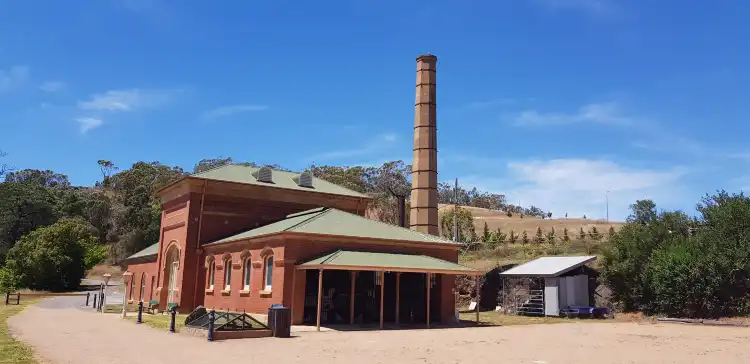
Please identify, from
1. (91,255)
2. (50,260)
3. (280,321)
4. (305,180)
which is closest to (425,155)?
(305,180)

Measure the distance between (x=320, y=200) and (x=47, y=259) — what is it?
113 ft

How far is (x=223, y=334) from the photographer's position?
55.0 ft

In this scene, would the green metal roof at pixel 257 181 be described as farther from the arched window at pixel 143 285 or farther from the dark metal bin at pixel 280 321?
the dark metal bin at pixel 280 321

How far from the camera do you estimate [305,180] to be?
3553 centimetres

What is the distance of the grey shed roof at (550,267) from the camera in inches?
1221

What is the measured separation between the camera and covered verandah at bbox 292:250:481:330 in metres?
22.3

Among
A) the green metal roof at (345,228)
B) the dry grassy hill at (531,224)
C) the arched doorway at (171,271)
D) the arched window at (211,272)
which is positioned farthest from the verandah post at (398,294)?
the dry grassy hill at (531,224)

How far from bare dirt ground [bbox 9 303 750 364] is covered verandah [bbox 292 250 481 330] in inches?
103

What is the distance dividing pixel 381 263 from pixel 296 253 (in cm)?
349

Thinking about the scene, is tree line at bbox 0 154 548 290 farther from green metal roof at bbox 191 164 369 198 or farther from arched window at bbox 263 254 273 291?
arched window at bbox 263 254 273 291

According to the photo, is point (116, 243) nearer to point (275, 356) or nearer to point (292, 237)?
point (292, 237)

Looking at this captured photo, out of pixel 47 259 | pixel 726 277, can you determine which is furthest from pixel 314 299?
pixel 47 259

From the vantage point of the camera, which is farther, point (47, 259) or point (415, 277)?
point (47, 259)

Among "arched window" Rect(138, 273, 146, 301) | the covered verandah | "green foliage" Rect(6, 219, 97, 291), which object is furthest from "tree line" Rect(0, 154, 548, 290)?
the covered verandah
